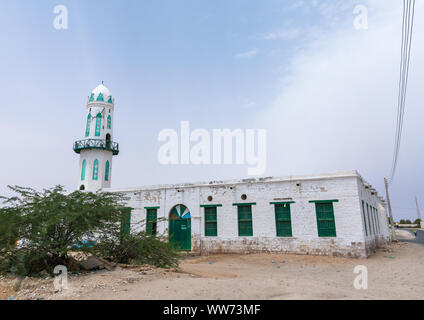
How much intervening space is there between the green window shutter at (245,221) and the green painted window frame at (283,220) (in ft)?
5.02

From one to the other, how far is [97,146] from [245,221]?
1517cm

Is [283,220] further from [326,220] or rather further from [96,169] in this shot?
[96,169]

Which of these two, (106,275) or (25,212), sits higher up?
(25,212)

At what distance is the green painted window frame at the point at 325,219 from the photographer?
14578 millimetres

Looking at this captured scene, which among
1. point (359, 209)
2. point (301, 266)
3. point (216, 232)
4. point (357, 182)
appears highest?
point (357, 182)

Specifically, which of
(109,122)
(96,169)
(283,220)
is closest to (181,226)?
(283,220)

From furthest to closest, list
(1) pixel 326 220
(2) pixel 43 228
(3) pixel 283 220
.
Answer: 1. (3) pixel 283 220
2. (1) pixel 326 220
3. (2) pixel 43 228

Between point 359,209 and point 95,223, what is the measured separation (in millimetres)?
12218

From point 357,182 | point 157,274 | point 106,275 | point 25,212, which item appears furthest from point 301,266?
point 25,212

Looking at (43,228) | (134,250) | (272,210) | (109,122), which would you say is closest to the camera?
(43,228)

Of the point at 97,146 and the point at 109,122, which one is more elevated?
the point at 109,122

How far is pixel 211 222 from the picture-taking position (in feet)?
57.3
